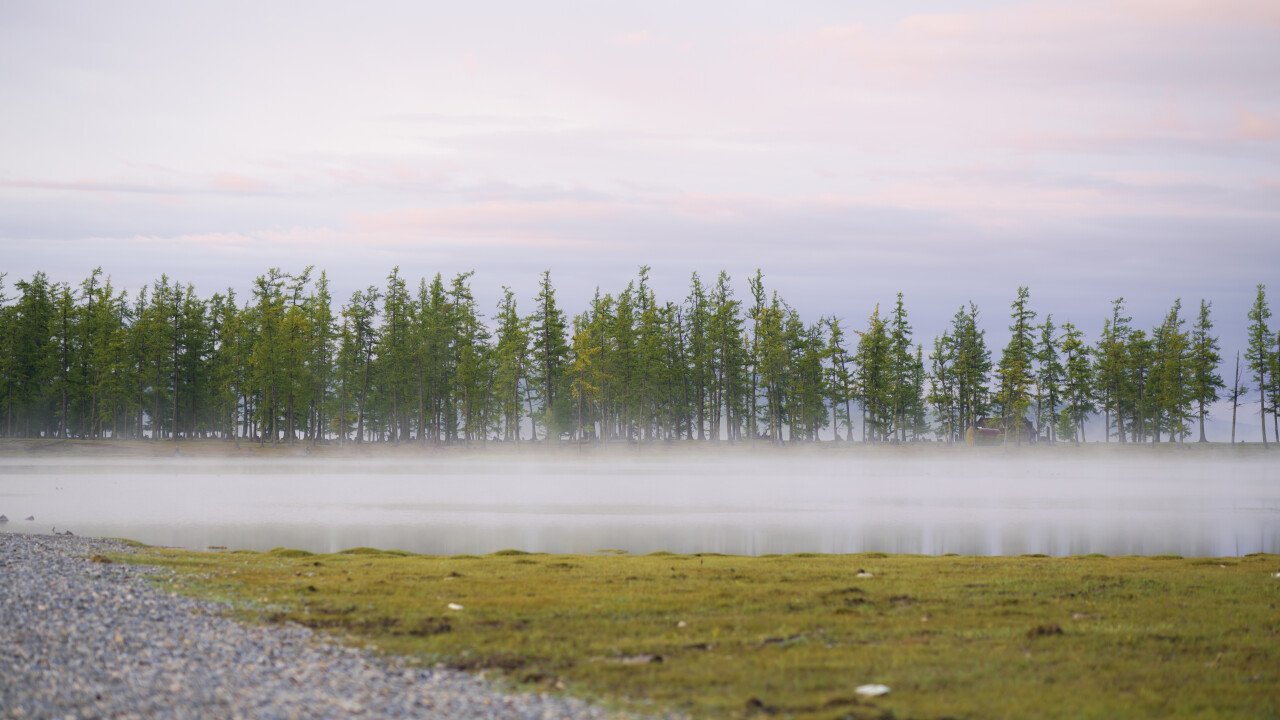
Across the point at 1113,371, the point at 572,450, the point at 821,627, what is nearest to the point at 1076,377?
the point at 1113,371

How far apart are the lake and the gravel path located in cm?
1604

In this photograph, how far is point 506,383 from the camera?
105812 mm

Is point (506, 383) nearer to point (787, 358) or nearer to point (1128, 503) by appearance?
point (787, 358)

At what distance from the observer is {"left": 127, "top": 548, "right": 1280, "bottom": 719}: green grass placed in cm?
1076

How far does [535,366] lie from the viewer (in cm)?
10744

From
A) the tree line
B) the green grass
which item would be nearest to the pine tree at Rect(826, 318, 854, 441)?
the tree line

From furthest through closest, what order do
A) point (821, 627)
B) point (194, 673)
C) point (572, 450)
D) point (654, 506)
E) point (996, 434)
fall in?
point (996, 434) < point (572, 450) < point (654, 506) < point (821, 627) < point (194, 673)

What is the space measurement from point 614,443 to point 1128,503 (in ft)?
196

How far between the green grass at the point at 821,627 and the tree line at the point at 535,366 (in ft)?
260

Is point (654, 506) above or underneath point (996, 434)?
Answer: above

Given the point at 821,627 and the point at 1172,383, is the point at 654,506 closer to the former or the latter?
the point at 821,627

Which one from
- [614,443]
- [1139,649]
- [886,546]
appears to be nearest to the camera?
[1139,649]

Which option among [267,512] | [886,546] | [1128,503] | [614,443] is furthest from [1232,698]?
[614,443]

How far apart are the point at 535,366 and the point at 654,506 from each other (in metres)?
61.4
